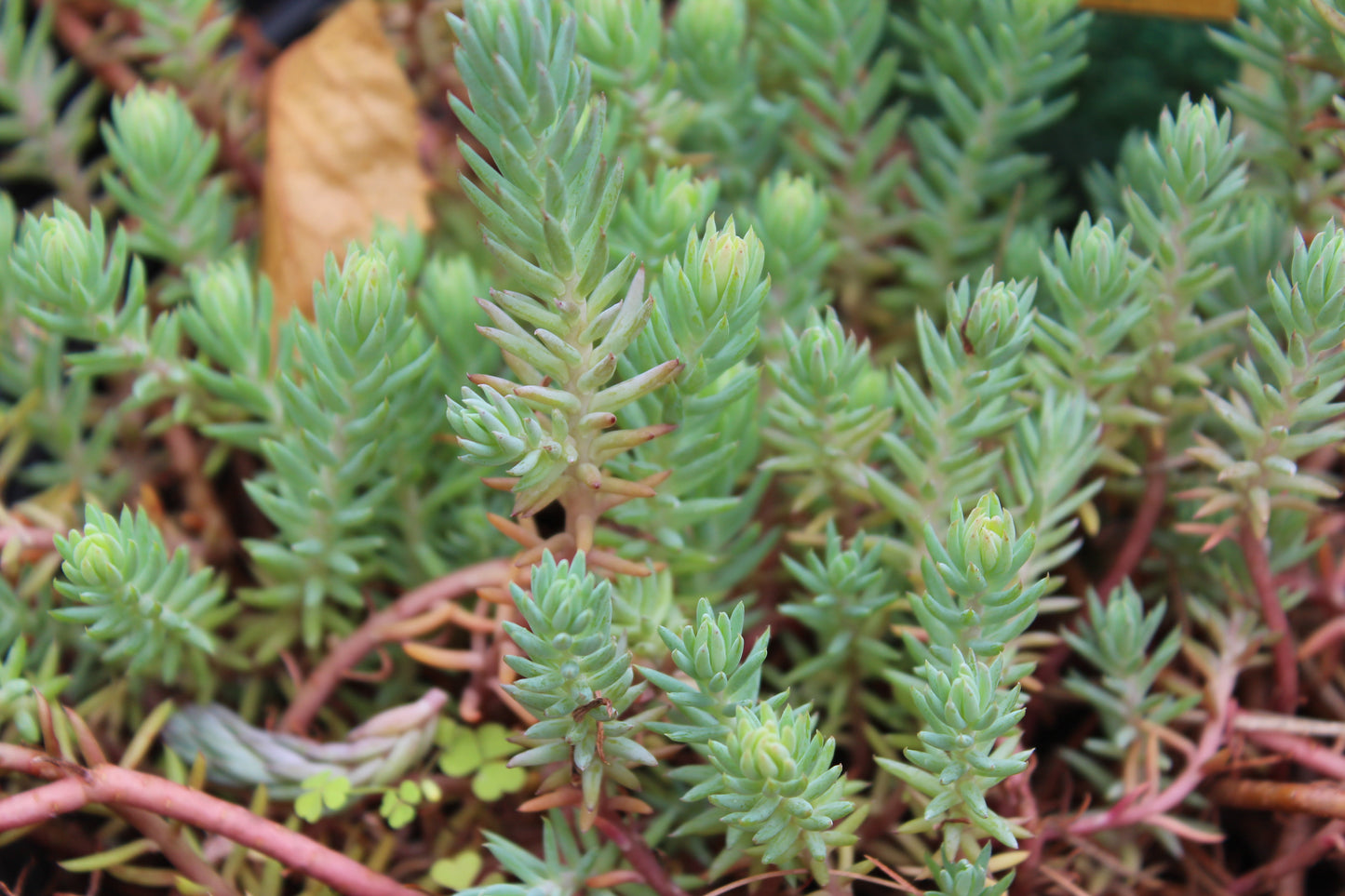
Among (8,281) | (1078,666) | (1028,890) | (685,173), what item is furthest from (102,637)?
(1078,666)

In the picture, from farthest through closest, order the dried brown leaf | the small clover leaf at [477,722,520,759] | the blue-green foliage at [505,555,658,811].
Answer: the dried brown leaf → the small clover leaf at [477,722,520,759] → the blue-green foliage at [505,555,658,811]

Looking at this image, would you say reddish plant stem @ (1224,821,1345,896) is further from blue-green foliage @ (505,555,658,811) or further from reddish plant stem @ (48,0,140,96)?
reddish plant stem @ (48,0,140,96)

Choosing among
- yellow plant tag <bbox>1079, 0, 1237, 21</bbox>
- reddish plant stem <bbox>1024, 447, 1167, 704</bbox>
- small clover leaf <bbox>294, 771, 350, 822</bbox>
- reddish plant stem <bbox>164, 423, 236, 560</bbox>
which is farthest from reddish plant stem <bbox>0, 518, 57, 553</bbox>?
yellow plant tag <bbox>1079, 0, 1237, 21</bbox>

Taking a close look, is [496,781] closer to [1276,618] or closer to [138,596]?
[138,596]

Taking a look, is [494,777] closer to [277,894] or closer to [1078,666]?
[277,894]

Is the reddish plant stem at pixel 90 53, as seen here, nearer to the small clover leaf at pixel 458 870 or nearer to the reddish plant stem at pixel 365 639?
the reddish plant stem at pixel 365 639

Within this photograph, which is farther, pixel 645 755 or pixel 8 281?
pixel 8 281
